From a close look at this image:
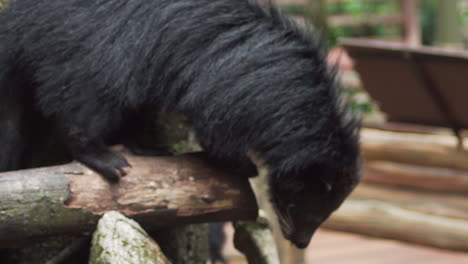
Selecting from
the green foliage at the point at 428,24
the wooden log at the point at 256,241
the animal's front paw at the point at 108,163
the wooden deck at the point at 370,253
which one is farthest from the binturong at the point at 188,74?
the green foliage at the point at 428,24

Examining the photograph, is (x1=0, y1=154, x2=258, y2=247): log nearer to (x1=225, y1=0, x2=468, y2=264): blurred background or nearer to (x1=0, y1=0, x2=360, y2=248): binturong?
(x1=0, y1=0, x2=360, y2=248): binturong

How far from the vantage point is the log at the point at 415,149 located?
487cm

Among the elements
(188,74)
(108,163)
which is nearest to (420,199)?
(188,74)

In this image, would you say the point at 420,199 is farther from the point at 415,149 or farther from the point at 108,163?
the point at 108,163

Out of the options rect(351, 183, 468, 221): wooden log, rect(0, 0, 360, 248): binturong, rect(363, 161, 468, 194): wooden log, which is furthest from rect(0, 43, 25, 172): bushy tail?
rect(363, 161, 468, 194): wooden log

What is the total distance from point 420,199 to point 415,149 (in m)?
0.38

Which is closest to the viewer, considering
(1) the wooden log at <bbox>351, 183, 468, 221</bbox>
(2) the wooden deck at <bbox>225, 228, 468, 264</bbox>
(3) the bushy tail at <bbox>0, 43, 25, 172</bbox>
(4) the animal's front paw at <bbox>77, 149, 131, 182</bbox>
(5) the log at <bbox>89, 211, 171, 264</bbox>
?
(5) the log at <bbox>89, 211, 171, 264</bbox>

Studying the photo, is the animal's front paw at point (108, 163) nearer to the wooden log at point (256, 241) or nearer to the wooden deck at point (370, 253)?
the wooden log at point (256, 241)

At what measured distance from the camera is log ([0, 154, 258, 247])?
1.94m

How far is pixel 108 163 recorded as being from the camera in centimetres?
A: 210

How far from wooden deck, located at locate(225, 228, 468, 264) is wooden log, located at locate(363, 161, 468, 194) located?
48 centimetres

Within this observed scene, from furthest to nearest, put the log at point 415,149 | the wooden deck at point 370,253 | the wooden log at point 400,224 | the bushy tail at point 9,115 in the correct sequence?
the wooden deck at point 370,253 < the log at point 415,149 < the wooden log at point 400,224 < the bushy tail at point 9,115

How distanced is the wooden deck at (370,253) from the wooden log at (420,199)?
13.9 inches

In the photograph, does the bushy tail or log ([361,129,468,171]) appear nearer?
the bushy tail
